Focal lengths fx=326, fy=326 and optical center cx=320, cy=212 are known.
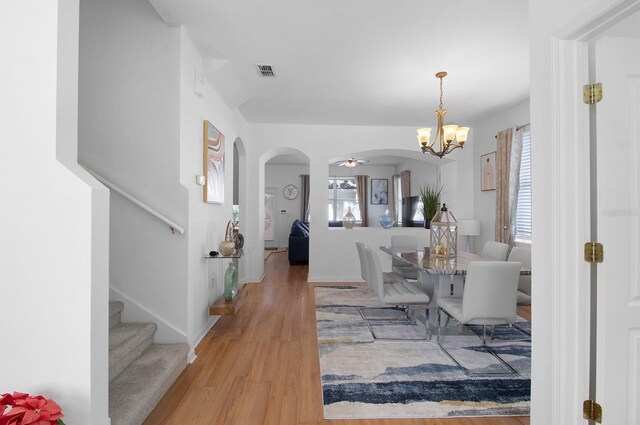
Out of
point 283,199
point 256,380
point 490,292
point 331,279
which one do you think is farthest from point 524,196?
point 283,199

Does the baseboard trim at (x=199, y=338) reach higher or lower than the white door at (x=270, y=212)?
lower

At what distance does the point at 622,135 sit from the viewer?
1355 millimetres

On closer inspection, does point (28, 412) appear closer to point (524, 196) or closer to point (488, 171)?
point (524, 196)

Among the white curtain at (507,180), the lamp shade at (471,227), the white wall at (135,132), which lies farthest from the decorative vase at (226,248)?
the lamp shade at (471,227)

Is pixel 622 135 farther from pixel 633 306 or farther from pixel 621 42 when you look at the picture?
pixel 633 306

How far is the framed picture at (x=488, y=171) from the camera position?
17.5 ft

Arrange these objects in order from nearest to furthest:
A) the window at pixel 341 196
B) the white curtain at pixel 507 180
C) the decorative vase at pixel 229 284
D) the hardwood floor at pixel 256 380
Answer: the hardwood floor at pixel 256 380 < the decorative vase at pixel 229 284 < the white curtain at pixel 507 180 < the window at pixel 341 196

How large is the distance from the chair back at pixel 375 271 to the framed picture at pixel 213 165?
174 cm

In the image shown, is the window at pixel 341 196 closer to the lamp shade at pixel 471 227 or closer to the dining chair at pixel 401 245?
the lamp shade at pixel 471 227

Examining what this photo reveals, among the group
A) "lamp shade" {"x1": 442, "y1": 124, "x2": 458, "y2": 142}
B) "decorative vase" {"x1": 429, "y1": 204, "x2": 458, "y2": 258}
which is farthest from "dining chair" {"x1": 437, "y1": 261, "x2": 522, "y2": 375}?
"lamp shade" {"x1": 442, "y1": 124, "x2": 458, "y2": 142}

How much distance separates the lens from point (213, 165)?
349cm

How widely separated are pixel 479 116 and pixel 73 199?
219 inches

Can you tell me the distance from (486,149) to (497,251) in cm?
241

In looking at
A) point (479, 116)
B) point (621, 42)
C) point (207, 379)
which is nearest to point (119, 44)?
point (207, 379)
